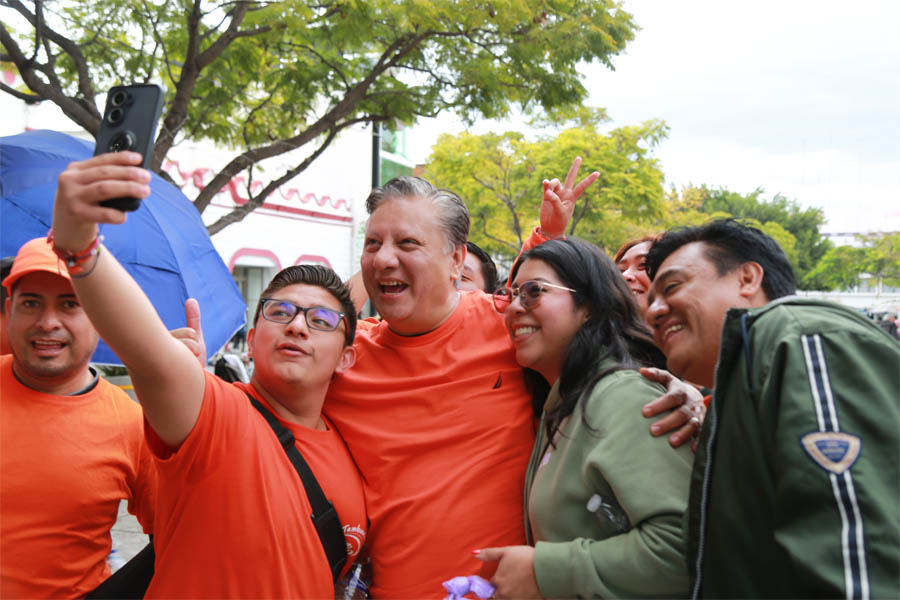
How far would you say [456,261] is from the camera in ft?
9.96

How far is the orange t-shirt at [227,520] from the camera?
2.09m

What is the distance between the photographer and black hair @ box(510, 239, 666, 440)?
2.29 meters

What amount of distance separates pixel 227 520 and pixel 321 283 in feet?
3.01

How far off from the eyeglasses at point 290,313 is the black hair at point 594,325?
793 millimetres

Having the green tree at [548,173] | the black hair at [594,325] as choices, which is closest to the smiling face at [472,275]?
the black hair at [594,325]

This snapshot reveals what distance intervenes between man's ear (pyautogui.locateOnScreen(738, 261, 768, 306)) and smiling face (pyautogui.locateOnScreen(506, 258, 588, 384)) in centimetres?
67

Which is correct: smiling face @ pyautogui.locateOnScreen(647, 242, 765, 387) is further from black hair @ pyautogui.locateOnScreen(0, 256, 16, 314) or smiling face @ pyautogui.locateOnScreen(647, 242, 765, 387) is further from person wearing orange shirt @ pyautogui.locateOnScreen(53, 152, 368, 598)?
black hair @ pyautogui.locateOnScreen(0, 256, 16, 314)

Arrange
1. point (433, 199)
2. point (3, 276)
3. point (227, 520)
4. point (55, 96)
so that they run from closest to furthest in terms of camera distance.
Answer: point (227, 520), point (433, 199), point (3, 276), point (55, 96)

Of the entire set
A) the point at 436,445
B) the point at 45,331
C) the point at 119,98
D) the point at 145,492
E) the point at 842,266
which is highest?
the point at 842,266

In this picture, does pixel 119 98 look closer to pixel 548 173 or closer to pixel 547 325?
pixel 547 325

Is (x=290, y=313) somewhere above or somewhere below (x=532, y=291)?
below

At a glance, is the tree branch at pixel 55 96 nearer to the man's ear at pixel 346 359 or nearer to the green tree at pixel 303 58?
the green tree at pixel 303 58

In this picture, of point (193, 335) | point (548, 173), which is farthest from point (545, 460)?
point (548, 173)

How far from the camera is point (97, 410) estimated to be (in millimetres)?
2744
